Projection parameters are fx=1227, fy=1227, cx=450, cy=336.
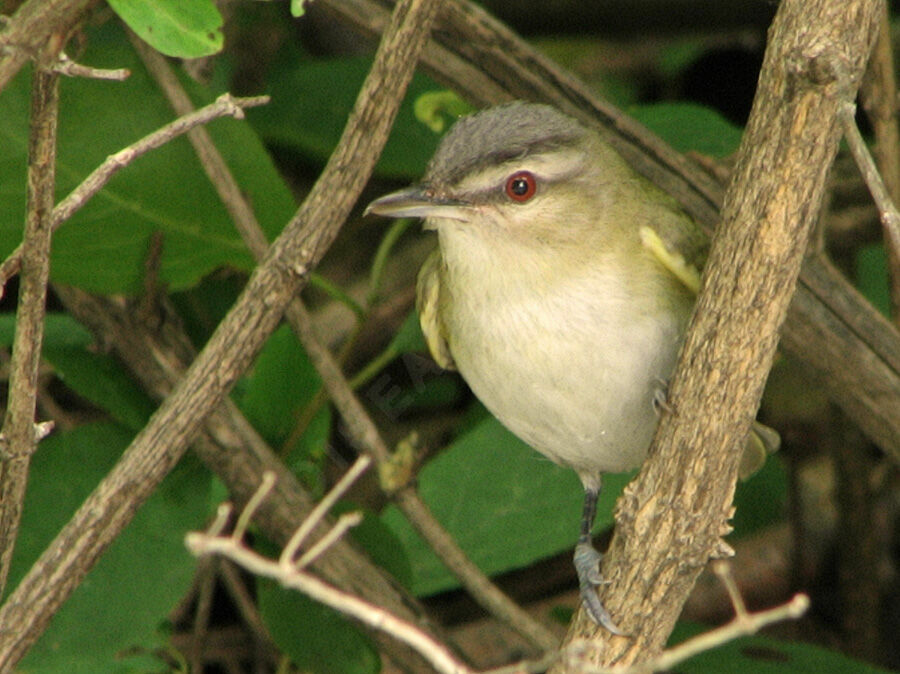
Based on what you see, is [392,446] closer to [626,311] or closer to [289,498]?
[289,498]

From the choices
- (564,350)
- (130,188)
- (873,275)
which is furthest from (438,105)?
(873,275)

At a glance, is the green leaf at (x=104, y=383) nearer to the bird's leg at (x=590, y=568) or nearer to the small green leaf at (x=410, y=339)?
the small green leaf at (x=410, y=339)

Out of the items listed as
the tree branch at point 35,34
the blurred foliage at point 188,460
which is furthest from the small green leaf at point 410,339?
the tree branch at point 35,34

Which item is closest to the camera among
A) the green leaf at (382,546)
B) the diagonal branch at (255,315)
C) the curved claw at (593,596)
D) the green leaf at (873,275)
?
the curved claw at (593,596)

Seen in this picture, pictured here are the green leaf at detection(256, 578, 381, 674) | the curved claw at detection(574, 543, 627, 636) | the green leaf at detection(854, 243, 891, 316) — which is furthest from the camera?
the green leaf at detection(854, 243, 891, 316)

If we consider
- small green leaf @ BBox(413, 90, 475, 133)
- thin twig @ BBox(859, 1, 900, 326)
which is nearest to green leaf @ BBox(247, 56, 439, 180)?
small green leaf @ BBox(413, 90, 475, 133)

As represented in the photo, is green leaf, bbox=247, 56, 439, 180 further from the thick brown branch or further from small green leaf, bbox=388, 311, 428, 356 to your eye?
the thick brown branch

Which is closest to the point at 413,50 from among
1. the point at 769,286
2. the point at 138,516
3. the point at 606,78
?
the point at 769,286
